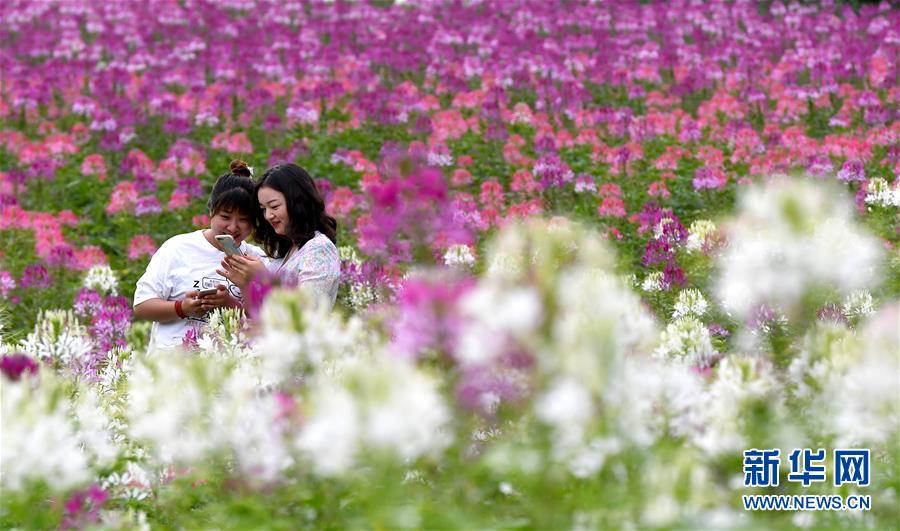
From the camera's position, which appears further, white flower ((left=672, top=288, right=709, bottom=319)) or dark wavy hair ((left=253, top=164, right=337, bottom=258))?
dark wavy hair ((left=253, top=164, right=337, bottom=258))

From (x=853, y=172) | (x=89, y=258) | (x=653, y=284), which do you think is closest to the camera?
(x=653, y=284)

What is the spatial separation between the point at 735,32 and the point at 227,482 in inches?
505

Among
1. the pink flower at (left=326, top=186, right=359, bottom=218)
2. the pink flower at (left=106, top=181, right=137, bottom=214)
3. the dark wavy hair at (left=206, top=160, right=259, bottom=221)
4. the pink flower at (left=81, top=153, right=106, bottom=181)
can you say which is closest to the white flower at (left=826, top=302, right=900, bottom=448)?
the dark wavy hair at (left=206, top=160, right=259, bottom=221)

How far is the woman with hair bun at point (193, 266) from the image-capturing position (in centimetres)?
628

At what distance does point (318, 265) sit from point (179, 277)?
3.16 ft

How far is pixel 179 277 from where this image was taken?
6457mm

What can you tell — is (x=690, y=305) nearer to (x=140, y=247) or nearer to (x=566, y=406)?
(x=566, y=406)

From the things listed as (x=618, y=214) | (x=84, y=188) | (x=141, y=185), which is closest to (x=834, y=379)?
(x=618, y=214)

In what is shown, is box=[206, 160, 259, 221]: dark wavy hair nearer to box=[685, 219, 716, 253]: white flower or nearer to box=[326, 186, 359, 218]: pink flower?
box=[685, 219, 716, 253]: white flower

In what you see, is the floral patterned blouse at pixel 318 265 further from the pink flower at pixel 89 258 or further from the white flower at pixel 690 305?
the pink flower at pixel 89 258

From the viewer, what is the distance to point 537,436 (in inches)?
102

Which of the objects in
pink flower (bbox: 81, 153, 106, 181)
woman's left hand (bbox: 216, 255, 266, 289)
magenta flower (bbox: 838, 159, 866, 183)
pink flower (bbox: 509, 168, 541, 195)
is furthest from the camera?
pink flower (bbox: 81, 153, 106, 181)

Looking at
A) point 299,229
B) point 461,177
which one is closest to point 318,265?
point 299,229

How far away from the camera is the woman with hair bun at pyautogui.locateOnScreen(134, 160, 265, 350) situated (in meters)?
6.28
